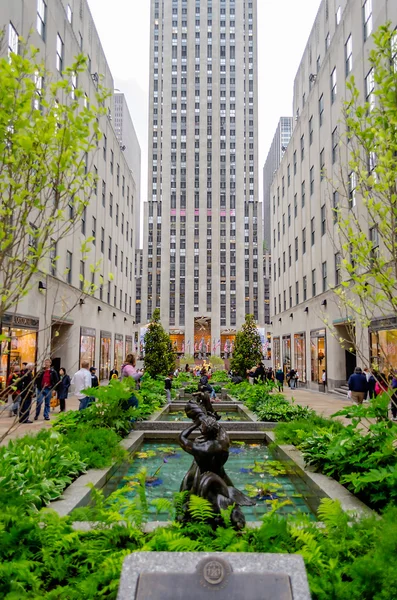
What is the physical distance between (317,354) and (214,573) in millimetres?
28356

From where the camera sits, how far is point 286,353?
131 ft

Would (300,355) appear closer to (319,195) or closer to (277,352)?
(277,352)

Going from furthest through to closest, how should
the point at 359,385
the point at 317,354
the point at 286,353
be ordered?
1. the point at 286,353
2. the point at 317,354
3. the point at 359,385

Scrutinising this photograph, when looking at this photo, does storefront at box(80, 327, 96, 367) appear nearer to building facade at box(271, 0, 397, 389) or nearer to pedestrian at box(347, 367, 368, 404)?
building facade at box(271, 0, 397, 389)

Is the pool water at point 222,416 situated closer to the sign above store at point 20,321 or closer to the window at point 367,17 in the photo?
the sign above store at point 20,321

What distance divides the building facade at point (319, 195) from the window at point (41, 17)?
53.7 feet

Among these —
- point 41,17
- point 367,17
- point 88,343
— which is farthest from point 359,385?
point 41,17

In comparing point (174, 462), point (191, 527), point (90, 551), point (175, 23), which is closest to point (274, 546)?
point (191, 527)

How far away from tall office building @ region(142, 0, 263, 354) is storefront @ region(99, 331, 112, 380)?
199 feet

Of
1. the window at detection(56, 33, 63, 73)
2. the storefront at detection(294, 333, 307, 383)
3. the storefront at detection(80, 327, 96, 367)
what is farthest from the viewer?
the storefront at detection(294, 333, 307, 383)

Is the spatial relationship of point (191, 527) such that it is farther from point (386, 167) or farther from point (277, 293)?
point (277, 293)

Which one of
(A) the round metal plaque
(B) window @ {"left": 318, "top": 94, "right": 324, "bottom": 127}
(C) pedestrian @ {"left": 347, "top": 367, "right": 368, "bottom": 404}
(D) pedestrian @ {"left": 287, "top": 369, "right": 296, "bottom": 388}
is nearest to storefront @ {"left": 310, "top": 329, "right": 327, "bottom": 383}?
(D) pedestrian @ {"left": 287, "top": 369, "right": 296, "bottom": 388}

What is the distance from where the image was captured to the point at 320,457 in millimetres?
6770

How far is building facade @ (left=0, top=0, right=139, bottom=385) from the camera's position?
18.2 meters
